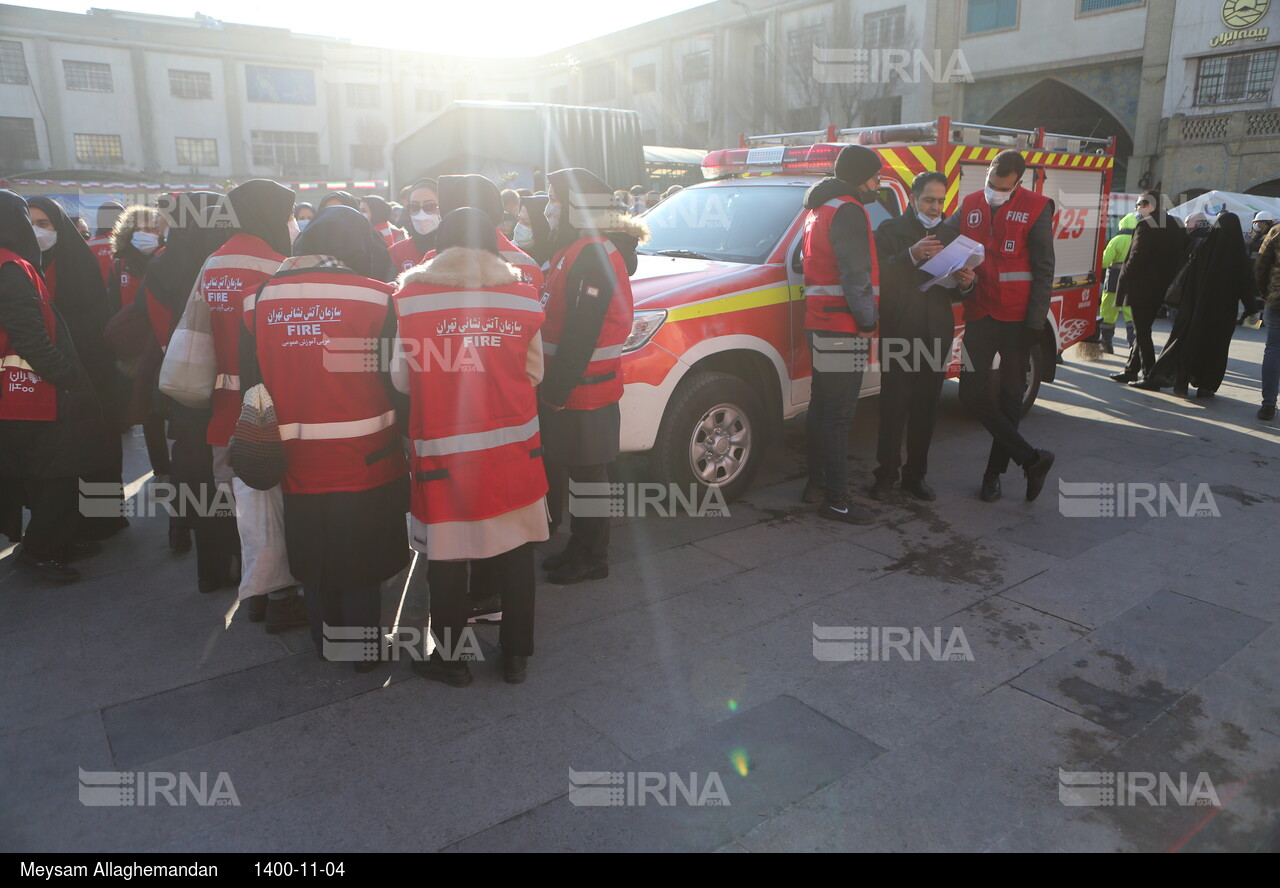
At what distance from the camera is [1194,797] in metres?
2.84

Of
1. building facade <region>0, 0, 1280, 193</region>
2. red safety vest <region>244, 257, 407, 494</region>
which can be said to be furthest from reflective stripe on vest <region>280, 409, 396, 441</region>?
building facade <region>0, 0, 1280, 193</region>

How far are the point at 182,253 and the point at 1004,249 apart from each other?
4770mm

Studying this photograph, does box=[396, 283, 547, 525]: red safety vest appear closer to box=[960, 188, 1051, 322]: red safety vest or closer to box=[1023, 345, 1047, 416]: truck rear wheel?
box=[960, 188, 1051, 322]: red safety vest

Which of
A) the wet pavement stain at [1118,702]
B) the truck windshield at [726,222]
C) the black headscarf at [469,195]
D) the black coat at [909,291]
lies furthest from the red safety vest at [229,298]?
the wet pavement stain at [1118,702]

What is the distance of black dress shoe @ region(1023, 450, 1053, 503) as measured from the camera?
5551mm

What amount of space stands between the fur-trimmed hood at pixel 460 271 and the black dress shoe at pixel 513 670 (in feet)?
5.01

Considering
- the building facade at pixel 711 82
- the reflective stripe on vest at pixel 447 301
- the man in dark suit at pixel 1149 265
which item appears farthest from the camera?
the building facade at pixel 711 82

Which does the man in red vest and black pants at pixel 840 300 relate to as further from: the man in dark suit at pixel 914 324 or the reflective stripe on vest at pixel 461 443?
the reflective stripe on vest at pixel 461 443

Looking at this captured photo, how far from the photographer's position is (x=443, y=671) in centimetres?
357

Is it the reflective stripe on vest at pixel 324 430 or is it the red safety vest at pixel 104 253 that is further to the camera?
the red safety vest at pixel 104 253

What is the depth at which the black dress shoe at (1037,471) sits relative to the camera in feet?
18.2

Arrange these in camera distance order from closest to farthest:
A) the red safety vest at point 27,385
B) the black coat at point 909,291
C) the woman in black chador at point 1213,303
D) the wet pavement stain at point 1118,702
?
the wet pavement stain at point 1118,702, the red safety vest at point 27,385, the black coat at point 909,291, the woman in black chador at point 1213,303

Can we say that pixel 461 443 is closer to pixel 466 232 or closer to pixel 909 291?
pixel 466 232

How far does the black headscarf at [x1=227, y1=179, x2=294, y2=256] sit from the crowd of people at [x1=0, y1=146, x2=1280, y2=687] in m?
0.01
